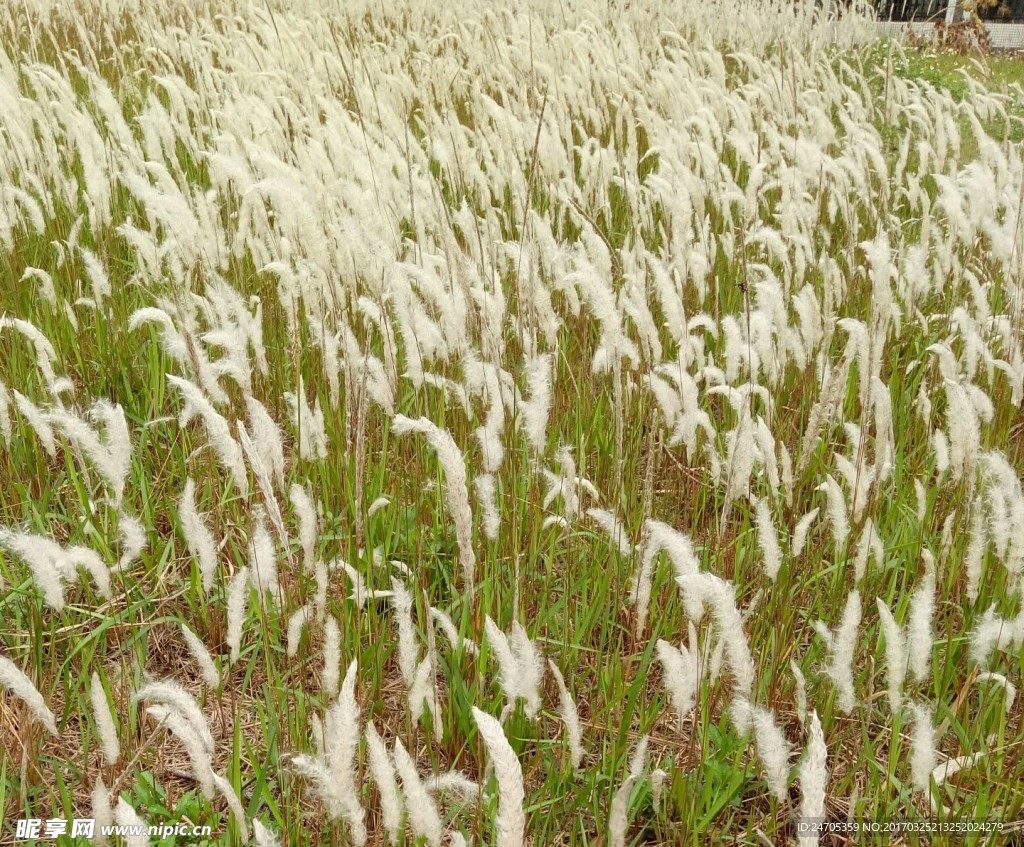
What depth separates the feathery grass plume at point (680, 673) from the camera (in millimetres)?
1205

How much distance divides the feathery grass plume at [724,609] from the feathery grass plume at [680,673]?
0.06m

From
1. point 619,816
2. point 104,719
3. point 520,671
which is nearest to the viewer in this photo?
point 619,816

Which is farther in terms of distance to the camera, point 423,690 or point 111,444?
point 111,444

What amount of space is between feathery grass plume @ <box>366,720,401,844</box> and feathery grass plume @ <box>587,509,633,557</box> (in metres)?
0.62

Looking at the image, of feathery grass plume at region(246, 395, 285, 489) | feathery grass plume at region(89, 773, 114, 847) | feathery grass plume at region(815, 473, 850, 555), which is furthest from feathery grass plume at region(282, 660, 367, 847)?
feathery grass plume at region(815, 473, 850, 555)

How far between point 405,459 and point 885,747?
1280 millimetres

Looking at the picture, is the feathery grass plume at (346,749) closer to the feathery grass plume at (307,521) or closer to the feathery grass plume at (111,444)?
the feathery grass plume at (307,521)

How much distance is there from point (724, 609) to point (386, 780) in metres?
0.48

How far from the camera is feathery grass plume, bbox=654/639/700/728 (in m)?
1.21

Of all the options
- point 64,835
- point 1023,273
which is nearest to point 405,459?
point 64,835

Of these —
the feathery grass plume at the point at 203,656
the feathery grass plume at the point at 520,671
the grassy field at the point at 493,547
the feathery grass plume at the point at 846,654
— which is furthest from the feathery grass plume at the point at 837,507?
the feathery grass plume at the point at 203,656

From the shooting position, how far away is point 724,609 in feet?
3.74

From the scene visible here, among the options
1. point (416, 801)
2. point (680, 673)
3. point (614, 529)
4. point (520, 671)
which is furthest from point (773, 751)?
point (614, 529)

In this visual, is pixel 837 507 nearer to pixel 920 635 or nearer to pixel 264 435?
pixel 920 635
